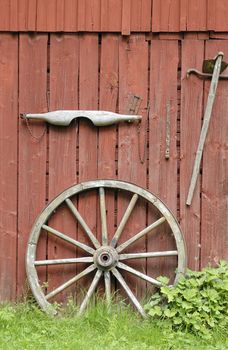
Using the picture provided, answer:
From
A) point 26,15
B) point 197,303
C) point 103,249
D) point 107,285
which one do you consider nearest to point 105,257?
point 103,249

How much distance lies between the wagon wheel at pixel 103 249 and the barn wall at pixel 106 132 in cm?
13

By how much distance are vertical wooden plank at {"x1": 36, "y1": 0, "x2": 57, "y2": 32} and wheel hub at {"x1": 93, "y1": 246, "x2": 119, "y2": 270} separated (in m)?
1.84

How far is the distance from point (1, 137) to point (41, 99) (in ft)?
1.51

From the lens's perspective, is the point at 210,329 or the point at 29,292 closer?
the point at 210,329

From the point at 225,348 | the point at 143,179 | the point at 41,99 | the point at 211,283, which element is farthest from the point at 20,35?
the point at 225,348

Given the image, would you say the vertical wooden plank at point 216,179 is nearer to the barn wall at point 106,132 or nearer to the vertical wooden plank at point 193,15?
the barn wall at point 106,132

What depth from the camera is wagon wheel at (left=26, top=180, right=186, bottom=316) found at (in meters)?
4.38

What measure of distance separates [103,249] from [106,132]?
0.96 metres

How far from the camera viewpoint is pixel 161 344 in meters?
3.95

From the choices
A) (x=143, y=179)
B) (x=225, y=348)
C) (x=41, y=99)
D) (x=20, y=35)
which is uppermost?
(x=20, y=35)

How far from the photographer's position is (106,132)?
4.55m

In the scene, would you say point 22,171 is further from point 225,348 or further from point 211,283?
point 225,348

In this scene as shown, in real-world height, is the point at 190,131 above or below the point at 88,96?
below

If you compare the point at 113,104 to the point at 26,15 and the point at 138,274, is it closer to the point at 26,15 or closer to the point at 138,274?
the point at 26,15
